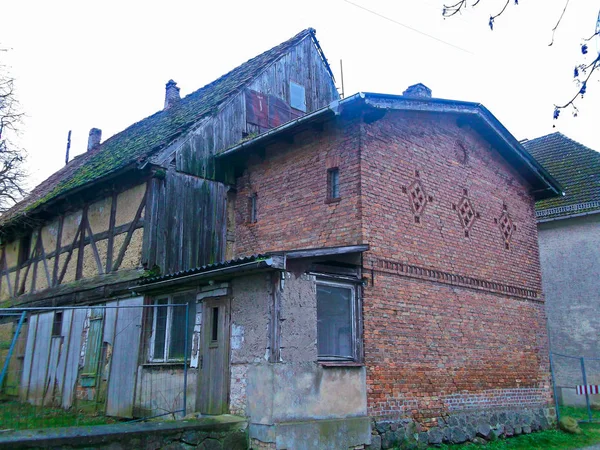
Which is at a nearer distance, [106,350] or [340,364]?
[340,364]

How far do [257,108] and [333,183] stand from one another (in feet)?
15.7

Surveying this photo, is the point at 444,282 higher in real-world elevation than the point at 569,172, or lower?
lower

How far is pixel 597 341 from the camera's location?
53.7ft

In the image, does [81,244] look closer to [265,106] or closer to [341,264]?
[265,106]

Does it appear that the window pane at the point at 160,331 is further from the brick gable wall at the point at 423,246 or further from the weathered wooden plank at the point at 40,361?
the weathered wooden plank at the point at 40,361

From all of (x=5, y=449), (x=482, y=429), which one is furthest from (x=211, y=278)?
(x=482, y=429)

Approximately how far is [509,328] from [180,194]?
313 inches

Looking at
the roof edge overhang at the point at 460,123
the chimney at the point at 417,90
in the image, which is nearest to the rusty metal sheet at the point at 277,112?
the roof edge overhang at the point at 460,123

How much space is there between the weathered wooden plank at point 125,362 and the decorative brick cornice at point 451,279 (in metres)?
5.12

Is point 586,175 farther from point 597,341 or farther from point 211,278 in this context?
point 211,278

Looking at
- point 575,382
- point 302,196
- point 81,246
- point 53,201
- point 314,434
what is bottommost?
point 314,434

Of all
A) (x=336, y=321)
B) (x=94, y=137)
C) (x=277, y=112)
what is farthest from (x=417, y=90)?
(x=94, y=137)

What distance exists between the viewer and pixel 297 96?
16203mm

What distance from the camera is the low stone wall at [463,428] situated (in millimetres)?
9352
